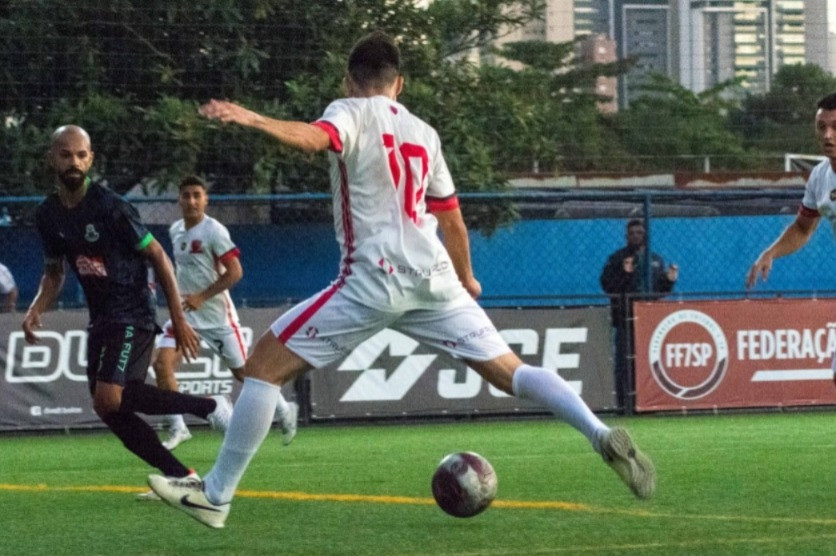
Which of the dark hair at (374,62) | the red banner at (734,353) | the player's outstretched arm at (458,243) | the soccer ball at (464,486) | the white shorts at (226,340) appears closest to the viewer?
the dark hair at (374,62)

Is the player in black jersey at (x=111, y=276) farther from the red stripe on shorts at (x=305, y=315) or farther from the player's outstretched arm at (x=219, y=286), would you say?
the player's outstretched arm at (x=219, y=286)

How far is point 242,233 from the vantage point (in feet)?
61.8

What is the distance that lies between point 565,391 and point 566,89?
24.4 m

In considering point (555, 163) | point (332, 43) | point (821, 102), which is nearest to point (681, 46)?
point (555, 163)

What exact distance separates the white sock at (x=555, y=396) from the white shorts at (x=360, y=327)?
0.51 ft

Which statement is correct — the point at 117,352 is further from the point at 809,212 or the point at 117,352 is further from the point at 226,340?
the point at 226,340

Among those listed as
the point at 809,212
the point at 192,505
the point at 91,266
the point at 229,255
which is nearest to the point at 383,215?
the point at 192,505

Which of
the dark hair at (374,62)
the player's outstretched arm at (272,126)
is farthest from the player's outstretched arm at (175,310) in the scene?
the player's outstretched arm at (272,126)

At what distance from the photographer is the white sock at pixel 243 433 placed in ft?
23.7

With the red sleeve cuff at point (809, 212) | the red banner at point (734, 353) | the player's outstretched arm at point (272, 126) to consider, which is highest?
the player's outstretched arm at point (272, 126)

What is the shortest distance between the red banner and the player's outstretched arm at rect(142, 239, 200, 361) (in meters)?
8.83

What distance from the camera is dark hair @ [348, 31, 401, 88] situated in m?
7.36

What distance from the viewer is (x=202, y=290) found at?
1363 centimetres

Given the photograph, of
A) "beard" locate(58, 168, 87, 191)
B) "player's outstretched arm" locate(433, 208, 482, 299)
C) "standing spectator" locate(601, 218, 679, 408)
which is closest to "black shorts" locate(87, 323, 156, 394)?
"beard" locate(58, 168, 87, 191)
